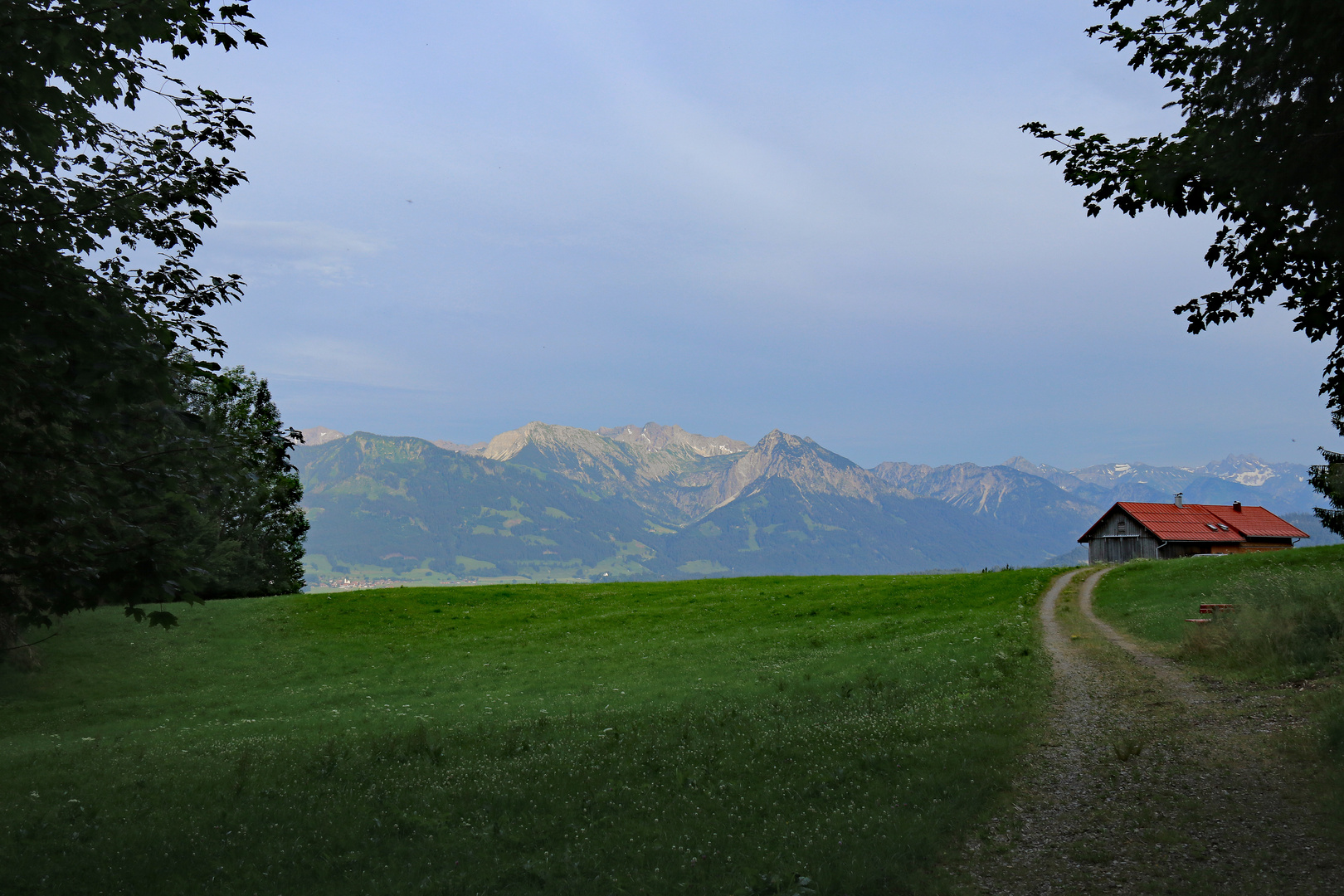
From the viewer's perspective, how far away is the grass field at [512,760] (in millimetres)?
10578

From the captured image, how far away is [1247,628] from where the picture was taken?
21969 mm

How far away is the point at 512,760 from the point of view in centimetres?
1611

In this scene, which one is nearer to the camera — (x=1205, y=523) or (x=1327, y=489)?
(x=1327, y=489)

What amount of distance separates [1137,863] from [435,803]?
10826 millimetres

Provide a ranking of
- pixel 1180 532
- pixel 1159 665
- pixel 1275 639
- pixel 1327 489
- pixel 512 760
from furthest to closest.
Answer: pixel 1180 532, pixel 1327 489, pixel 1159 665, pixel 1275 639, pixel 512 760

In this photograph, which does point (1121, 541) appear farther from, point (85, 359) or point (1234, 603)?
point (85, 359)

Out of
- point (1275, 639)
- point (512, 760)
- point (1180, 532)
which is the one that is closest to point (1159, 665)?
point (1275, 639)

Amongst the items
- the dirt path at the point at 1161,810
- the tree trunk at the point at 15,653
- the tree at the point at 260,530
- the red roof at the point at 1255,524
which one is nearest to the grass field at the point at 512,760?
the tree trunk at the point at 15,653

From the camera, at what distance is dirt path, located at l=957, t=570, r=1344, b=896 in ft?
30.9

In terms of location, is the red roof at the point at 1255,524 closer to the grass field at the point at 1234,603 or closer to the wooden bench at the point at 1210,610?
the grass field at the point at 1234,603

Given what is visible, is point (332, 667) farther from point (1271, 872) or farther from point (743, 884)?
point (1271, 872)

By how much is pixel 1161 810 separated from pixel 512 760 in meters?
11.9

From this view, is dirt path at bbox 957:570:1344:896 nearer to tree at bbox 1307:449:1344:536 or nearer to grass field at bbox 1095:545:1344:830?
grass field at bbox 1095:545:1344:830

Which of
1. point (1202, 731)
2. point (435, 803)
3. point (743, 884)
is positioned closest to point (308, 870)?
point (435, 803)
